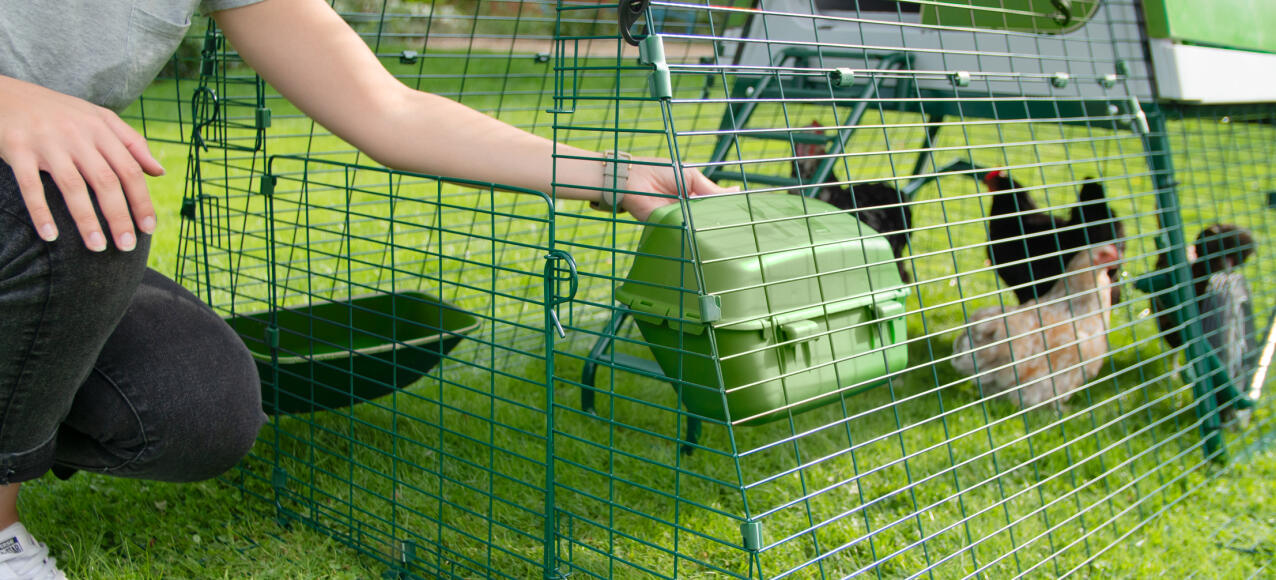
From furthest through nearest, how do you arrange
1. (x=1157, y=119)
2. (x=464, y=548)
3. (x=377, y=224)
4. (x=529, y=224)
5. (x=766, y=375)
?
(x=529, y=224) → (x=377, y=224) → (x=1157, y=119) → (x=464, y=548) → (x=766, y=375)

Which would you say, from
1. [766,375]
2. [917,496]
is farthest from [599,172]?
[917,496]

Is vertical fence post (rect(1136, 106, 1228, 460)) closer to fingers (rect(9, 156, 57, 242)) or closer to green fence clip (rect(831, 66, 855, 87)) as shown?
green fence clip (rect(831, 66, 855, 87))

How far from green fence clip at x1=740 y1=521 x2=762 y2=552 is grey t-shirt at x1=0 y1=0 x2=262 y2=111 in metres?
1.07

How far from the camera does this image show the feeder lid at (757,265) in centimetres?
120

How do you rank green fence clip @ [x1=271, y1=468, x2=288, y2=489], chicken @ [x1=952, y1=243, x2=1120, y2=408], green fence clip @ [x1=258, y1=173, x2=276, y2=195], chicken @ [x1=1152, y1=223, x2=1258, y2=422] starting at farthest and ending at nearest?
chicken @ [x1=952, y1=243, x2=1120, y2=408] → chicken @ [x1=1152, y1=223, x2=1258, y2=422] → green fence clip @ [x1=271, y1=468, x2=288, y2=489] → green fence clip @ [x1=258, y1=173, x2=276, y2=195]

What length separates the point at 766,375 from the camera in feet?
4.09

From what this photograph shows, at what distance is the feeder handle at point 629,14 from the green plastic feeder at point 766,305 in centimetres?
23

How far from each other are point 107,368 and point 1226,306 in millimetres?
2494

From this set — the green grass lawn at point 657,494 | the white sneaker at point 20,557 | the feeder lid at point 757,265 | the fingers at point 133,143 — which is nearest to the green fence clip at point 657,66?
the feeder lid at point 757,265

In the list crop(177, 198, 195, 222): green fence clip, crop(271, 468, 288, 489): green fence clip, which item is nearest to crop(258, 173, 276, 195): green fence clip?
crop(177, 198, 195, 222): green fence clip

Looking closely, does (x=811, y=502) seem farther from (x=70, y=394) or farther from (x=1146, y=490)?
(x=70, y=394)

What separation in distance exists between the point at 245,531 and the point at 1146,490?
6.40 feet

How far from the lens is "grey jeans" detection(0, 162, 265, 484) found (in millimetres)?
1099

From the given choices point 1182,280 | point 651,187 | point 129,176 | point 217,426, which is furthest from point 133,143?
point 1182,280
